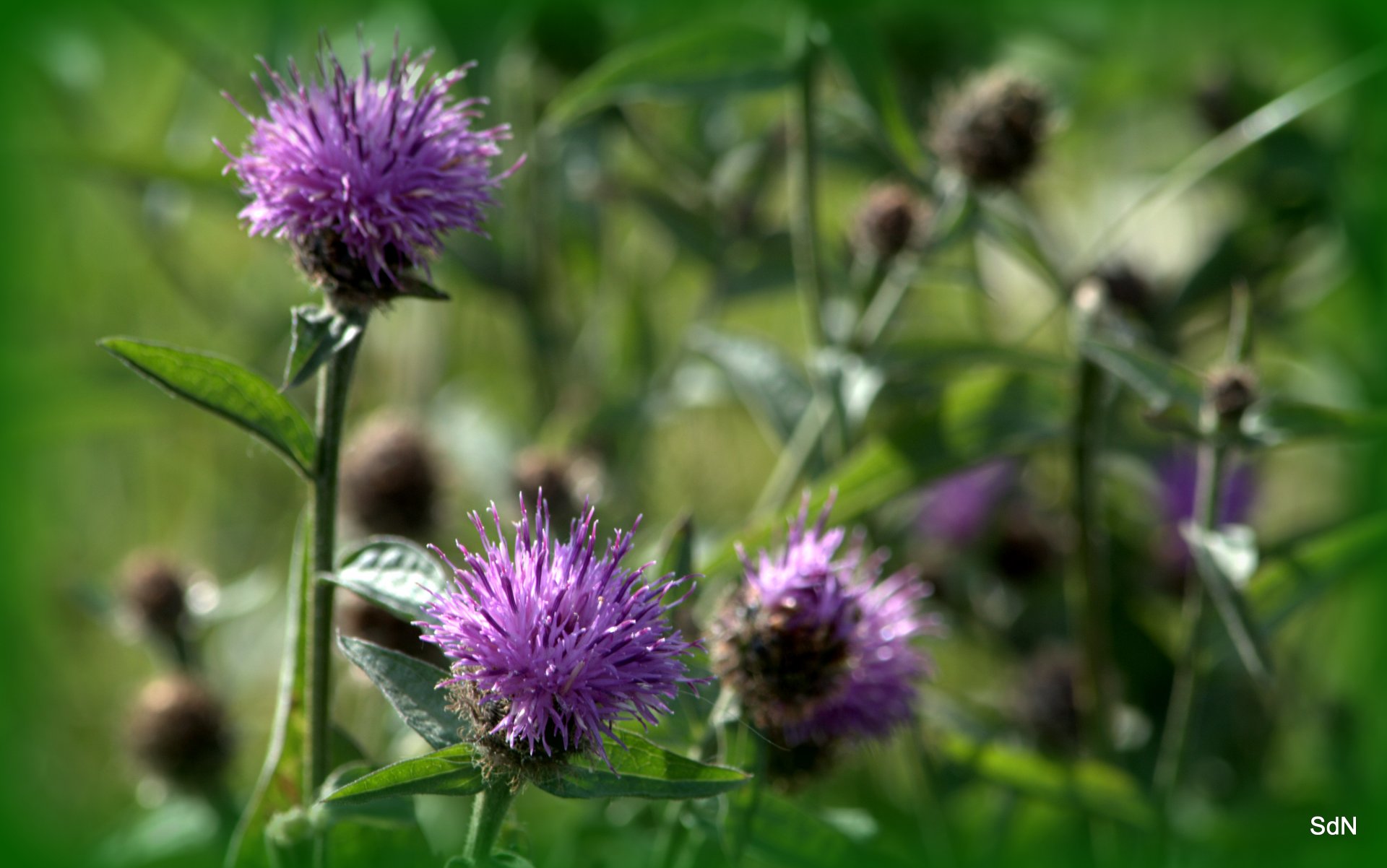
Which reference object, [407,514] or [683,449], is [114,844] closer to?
[407,514]

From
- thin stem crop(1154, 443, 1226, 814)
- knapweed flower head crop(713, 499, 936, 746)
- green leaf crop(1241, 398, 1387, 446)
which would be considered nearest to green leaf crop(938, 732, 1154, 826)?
thin stem crop(1154, 443, 1226, 814)

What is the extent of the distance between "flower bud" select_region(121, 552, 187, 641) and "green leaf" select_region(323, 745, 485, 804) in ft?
4.31

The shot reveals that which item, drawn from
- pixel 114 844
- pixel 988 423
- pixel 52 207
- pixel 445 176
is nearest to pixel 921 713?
pixel 988 423

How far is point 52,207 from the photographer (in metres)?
4.54

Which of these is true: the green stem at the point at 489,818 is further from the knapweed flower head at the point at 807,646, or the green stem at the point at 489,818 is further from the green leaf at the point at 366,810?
the knapweed flower head at the point at 807,646

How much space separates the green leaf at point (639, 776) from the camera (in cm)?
133

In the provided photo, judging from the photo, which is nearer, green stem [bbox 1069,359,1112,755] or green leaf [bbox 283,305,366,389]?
green leaf [bbox 283,305,366,389]

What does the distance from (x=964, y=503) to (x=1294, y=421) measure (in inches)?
41.0

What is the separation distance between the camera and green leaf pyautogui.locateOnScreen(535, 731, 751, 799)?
133cm

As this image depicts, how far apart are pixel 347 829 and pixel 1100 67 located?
2811mm

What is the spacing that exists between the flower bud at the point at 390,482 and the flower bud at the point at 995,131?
1.32 meters

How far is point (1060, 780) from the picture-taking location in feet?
7.47

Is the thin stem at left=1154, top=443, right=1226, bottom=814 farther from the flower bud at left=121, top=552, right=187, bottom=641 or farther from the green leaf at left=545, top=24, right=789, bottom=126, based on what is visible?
the flower bud at left=121, top=552, right=187, bottom=641

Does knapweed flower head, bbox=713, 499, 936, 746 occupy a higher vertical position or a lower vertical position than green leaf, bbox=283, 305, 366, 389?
lower
